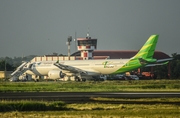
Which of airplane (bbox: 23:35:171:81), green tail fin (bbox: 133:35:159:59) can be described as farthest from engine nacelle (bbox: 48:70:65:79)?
green tail fin (bbox: 133:35:159:59)

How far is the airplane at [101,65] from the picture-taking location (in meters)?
91.2

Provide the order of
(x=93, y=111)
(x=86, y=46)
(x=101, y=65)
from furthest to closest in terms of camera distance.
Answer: (x=86, y=46) < (x=101, y=65) < (x=93, y=111)

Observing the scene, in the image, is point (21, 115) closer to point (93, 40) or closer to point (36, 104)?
point (36, 104)

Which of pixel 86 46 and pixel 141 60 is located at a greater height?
pixel 86 46

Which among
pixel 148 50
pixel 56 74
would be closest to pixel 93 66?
pixel 56 74

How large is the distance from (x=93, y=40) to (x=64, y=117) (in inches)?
4959

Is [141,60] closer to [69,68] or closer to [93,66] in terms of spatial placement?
[93,66]

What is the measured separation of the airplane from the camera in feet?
299

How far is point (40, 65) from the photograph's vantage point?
108 m

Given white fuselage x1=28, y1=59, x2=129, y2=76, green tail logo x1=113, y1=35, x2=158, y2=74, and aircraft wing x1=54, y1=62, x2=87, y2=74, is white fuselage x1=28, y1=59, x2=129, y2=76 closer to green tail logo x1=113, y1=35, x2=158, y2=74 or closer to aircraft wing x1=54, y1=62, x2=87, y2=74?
aircraft wing x1=54, y1=62, x2=87, y2=74

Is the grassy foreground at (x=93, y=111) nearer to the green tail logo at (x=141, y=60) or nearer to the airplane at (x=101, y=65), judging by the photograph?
the green tail logo at (x=141, y=60)

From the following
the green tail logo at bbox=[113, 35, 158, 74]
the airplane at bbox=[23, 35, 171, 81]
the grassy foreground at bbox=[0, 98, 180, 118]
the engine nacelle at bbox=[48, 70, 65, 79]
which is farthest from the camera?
the engine nacelle at bbox=[48, 70, 65, 79]

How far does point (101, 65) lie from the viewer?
94125mm

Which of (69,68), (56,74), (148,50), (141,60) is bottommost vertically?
(56,74)
